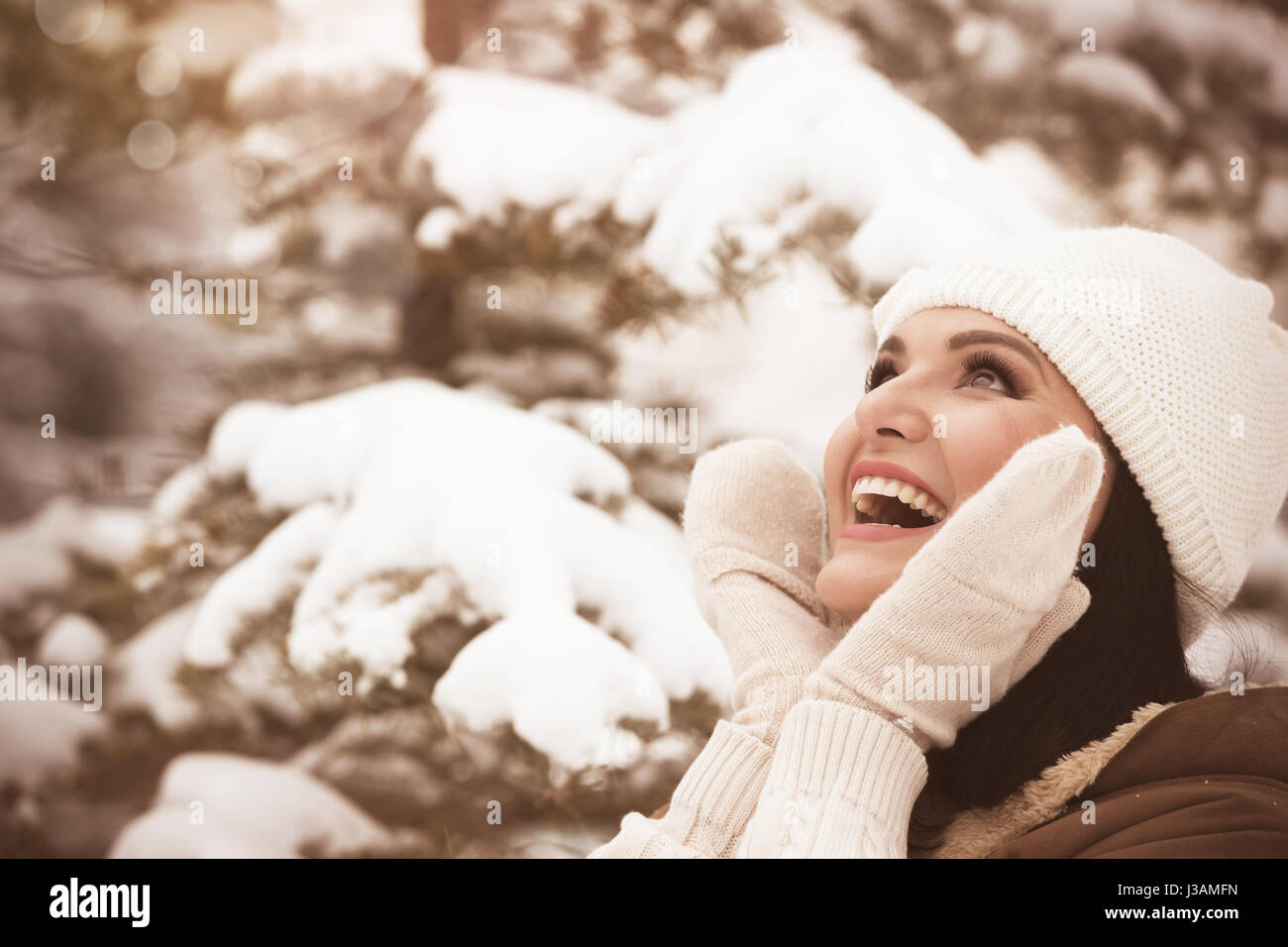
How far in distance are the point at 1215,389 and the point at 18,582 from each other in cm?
183

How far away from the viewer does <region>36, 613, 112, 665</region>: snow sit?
171 centimetres

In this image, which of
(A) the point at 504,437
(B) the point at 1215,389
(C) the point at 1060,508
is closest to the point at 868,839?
(C) the point at 1060,508

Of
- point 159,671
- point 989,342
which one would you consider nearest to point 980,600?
point 989,342

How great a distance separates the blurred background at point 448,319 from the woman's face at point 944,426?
40 cm

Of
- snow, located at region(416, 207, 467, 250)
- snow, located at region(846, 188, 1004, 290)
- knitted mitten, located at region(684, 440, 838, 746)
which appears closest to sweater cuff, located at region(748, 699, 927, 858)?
knitted mitten, located at region(684, 440, 838, 746)

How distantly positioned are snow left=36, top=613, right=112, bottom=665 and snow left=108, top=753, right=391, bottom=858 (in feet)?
0.90

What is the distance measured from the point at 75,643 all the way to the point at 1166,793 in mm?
→ 1661

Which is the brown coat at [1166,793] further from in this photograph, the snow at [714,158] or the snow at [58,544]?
the snow at [58,544]

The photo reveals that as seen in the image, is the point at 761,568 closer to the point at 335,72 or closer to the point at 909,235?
the point at 909,235

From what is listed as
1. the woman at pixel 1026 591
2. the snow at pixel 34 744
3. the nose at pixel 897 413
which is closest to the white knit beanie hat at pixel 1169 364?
the woman at pixel 1026 591

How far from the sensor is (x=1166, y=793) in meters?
0.74

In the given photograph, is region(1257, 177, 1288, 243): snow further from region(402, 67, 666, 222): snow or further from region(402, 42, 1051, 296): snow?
region(402, 67, 666, 222): snow

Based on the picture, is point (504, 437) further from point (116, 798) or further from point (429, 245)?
point (116, 798)

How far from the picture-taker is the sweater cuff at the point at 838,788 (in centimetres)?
79
